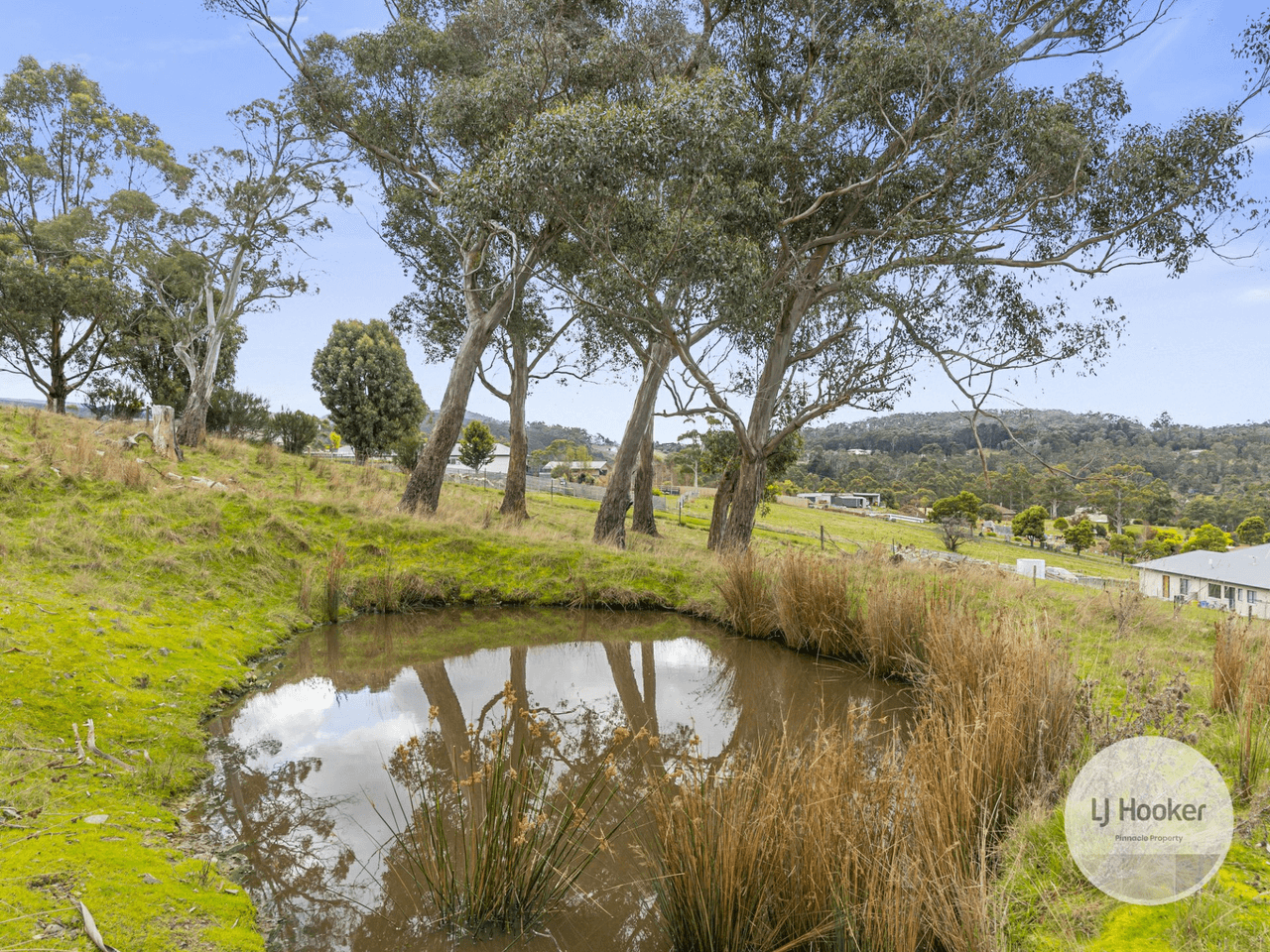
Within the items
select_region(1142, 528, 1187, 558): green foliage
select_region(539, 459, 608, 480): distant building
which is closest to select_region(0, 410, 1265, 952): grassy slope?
select_region(1142, 528, 1187, 558): green foliage

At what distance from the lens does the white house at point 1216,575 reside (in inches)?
795

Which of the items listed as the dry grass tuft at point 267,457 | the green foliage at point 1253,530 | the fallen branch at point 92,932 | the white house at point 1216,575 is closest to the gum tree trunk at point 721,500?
the dry grass tuft at point 267,457

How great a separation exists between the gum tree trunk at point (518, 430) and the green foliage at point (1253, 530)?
4881cm

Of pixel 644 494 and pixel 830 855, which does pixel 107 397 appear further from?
pixel 830 855

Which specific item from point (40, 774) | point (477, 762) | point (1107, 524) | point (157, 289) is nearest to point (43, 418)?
point (157, 289)

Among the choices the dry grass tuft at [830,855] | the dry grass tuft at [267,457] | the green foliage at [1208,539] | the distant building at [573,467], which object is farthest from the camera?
the distant building at [573,467]

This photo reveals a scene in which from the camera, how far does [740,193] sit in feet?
34.5

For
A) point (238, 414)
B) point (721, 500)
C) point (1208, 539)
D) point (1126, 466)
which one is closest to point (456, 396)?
point (721, 500)

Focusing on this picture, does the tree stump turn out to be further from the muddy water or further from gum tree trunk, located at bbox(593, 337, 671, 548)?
gum tree trunk, located at bbox(593, 337, 671, 548)

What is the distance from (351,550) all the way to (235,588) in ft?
6.37

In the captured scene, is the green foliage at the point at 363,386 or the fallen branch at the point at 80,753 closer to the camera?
the fallen branch at the point at 80,753

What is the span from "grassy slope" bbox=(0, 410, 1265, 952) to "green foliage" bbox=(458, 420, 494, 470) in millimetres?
26430

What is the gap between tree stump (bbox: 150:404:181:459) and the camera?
12094mm

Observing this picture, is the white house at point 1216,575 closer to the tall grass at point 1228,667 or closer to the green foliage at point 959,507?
the tall grass at point 1228,667
